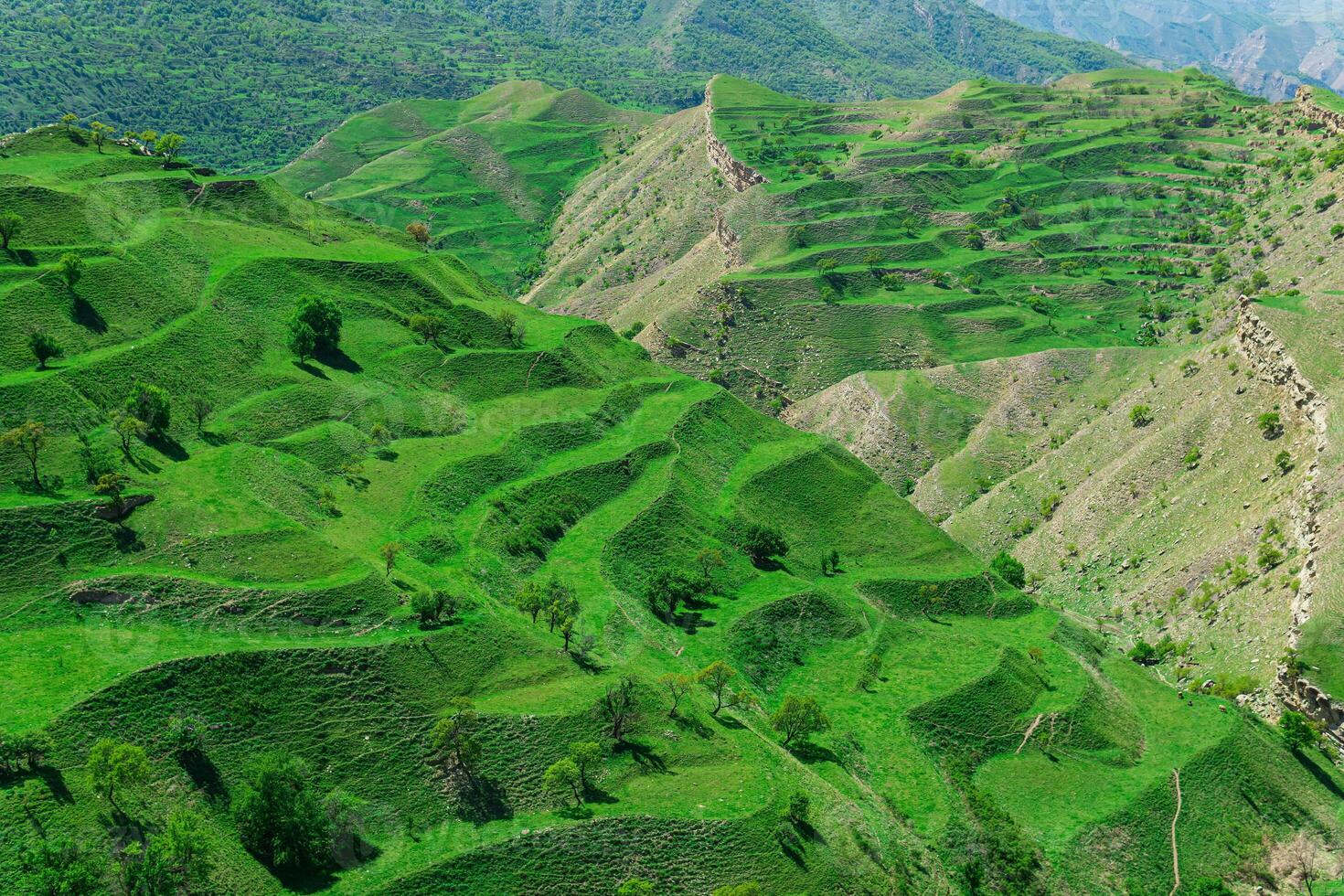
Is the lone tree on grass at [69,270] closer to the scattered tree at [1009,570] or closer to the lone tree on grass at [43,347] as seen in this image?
the lone tree on grass at [43,347]

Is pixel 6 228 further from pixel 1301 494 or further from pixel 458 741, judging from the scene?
pixel 1301 494

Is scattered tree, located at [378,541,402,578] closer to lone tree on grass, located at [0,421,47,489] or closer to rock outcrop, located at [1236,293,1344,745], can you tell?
lone tree on grass, located at [0,421,47,489]

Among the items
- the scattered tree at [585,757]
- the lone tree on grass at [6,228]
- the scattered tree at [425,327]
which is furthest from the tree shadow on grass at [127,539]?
the scattered tree at [425,327]

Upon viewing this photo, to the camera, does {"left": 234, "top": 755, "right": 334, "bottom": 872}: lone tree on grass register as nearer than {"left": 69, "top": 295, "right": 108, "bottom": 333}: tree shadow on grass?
Yes

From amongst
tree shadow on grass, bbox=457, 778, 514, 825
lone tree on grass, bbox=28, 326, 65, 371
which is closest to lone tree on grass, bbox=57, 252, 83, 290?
lone tree on grass, bbox=28, 326, 65, 371

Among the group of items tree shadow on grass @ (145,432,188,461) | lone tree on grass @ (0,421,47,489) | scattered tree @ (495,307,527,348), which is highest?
scattered tree @ (495,307,527,348)

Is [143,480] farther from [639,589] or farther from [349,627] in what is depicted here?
[639,589]

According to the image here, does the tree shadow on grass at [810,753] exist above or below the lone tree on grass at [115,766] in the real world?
above

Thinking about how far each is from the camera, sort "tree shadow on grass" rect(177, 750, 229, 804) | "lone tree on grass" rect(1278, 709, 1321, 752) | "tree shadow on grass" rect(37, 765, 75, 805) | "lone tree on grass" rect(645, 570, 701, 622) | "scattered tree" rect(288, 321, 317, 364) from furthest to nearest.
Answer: "scattered tree" rect(288, 321, 317, 364), "lone tree on grass" rect(645, 570, 701, 622), "lone tree on grass" rect(1278, 709, 1321, 752), "tree shadow on grass" rect(177, 750, 229, 804), "tree shadow on grass" rect(37, 765, 75, 805)

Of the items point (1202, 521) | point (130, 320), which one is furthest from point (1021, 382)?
point (130, 320)
